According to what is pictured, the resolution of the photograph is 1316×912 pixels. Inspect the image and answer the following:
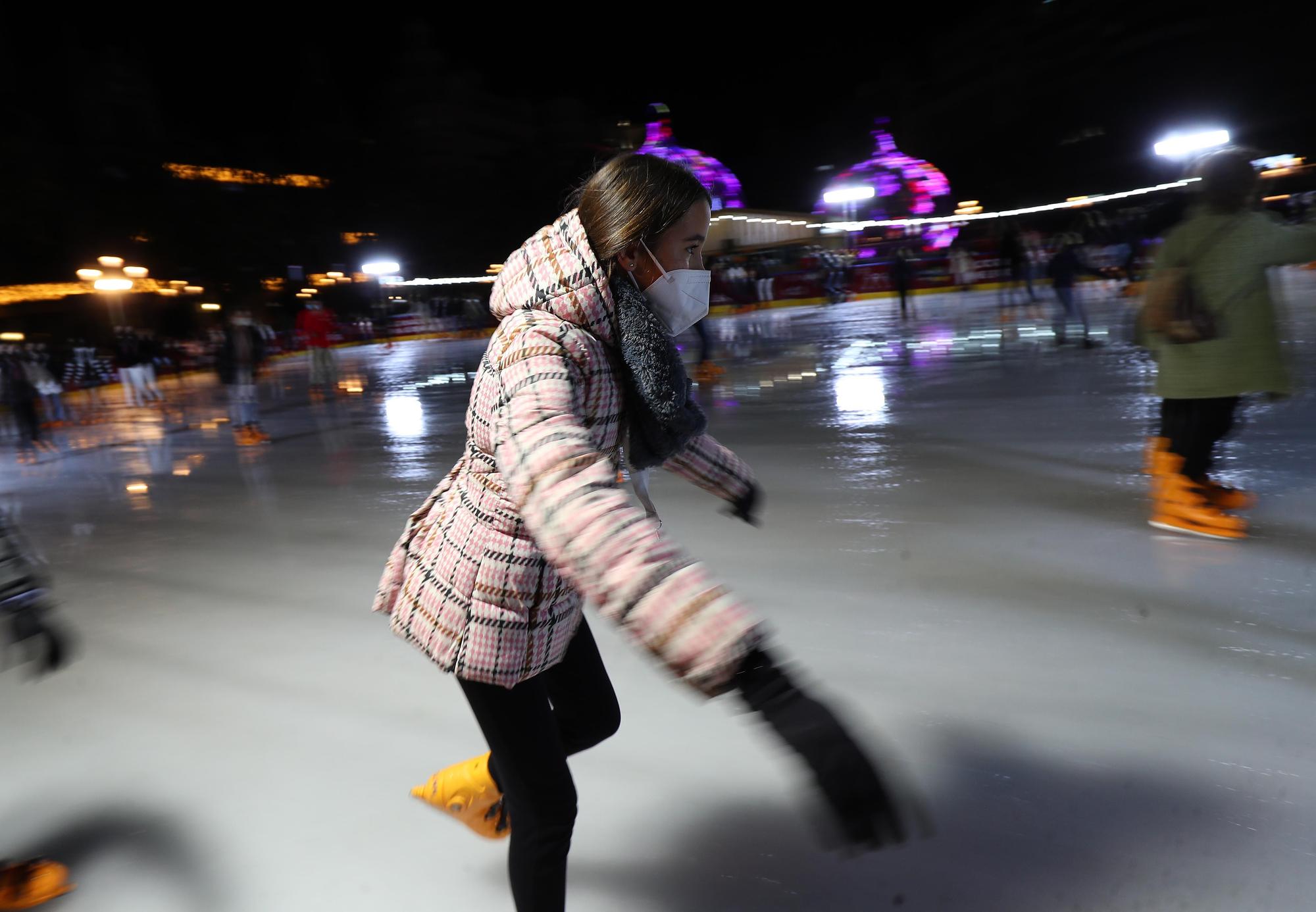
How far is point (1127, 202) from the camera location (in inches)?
1321

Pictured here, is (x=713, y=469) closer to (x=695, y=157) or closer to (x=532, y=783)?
(x=532, y=783)

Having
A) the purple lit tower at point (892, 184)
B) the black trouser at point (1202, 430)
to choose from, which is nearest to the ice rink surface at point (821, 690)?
the black trouser at point (1202, 430)

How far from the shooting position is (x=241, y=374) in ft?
26.6

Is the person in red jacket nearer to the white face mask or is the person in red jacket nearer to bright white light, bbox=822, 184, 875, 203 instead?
the white face mask

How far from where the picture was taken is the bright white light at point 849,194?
4488 centimetres

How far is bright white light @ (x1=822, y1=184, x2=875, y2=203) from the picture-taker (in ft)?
147

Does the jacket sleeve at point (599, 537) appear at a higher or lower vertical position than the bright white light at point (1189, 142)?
lower

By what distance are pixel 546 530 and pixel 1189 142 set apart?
39.1 m

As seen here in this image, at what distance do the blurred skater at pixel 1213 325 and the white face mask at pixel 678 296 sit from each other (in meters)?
2.62

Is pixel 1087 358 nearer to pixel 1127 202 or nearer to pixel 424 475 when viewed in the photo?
pixel 424 475

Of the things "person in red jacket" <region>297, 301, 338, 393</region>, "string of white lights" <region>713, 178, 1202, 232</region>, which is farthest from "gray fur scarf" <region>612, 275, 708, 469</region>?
"person in red jacket" <region>297, 301, 338, 393</region>

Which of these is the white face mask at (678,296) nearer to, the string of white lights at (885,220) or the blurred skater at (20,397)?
the blurred skater at (20,397)

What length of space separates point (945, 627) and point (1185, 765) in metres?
0.86

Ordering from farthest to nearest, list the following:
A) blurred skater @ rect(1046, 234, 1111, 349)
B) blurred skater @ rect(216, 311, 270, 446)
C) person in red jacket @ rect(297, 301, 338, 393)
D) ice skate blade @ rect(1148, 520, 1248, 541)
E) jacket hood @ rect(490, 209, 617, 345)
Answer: person in red jacket @ rect(297, 301, 338, 393)
blurred skater @ rect(1046, 234, 1111, 349)
blurred skater @ rect(216, 311, 270, 446)
ice skate blade @ rect(1148, 520, 1248, 541)
jacket hood @ rect(490, 209, 617, 345)
